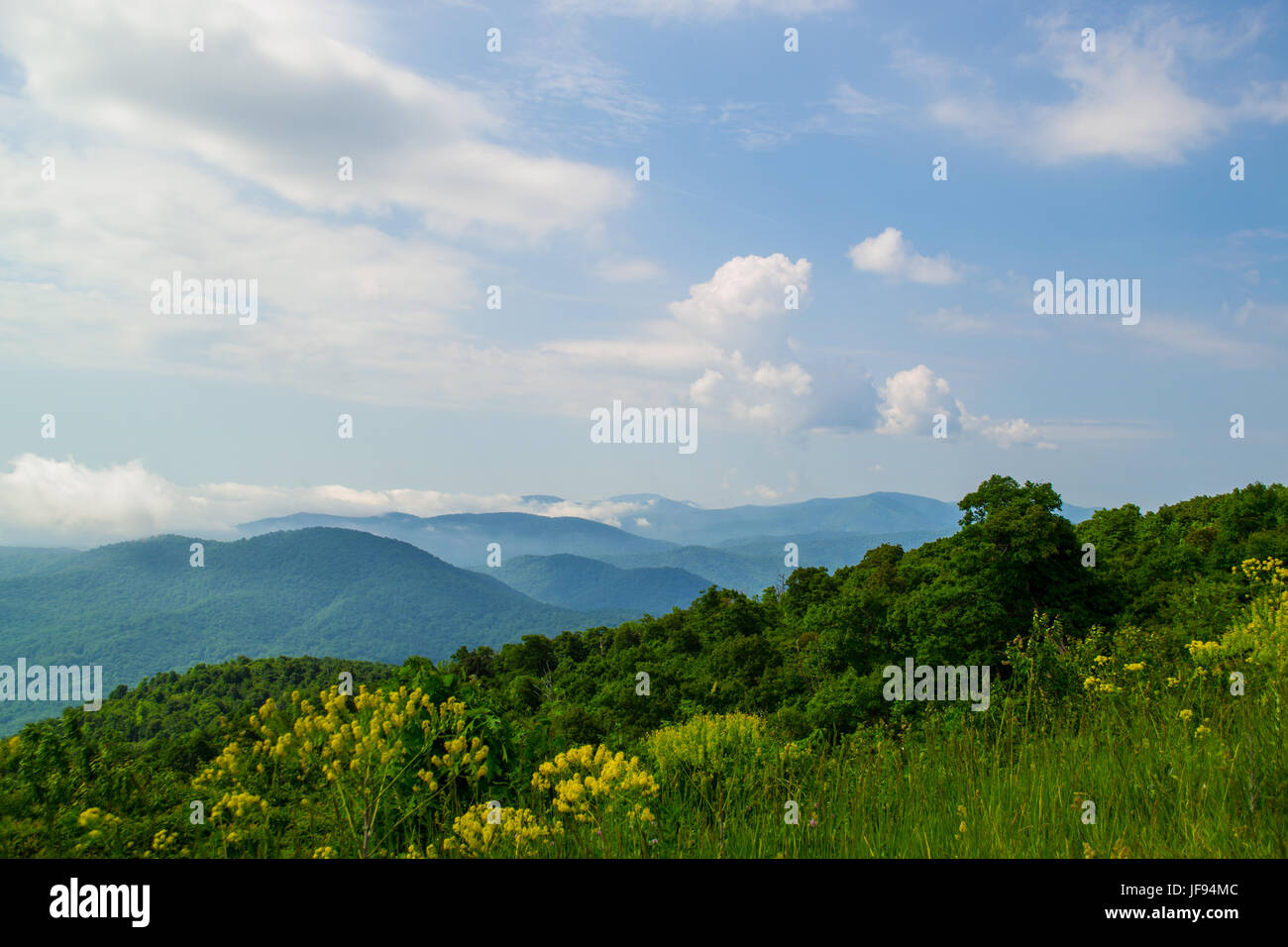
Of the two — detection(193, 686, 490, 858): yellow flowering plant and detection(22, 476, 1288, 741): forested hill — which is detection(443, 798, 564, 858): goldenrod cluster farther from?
detection(22, 476, 1288, 741): forested hill

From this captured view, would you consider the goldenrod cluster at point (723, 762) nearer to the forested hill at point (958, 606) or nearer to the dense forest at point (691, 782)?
the dense forest at point (691, 782)

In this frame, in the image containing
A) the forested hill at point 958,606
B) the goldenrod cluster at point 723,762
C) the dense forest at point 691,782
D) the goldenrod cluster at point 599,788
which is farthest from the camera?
the forested hill at point 958,606

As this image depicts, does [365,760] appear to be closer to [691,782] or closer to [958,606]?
[691,782]

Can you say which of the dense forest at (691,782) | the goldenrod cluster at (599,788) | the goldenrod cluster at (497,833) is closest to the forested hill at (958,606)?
the dense forest at (691,782)

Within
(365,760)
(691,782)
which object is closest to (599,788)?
(691,782)

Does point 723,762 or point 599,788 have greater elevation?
point 599,788

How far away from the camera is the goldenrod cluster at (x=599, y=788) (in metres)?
3.89

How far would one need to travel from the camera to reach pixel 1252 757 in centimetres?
352

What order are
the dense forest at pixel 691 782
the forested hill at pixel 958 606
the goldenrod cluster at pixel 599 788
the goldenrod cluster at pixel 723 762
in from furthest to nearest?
1. the forested hill at pixel 958 606
2. the goldenrod cluster at pixel 723 762
3. the goldenrod cluster at pixel 599 788
4. the dense forest at pixel 691 782

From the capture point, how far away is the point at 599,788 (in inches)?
153

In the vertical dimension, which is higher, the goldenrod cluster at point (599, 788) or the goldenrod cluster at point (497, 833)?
the goldenrod cluster at point (599, 788)
